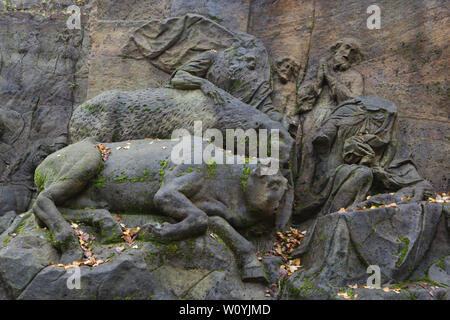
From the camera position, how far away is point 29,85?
11.6 meters

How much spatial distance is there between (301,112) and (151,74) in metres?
3.04

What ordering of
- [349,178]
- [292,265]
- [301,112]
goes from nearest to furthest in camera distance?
[292,265], [349,178], [301,112]

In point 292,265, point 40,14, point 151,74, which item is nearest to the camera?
point 292,265

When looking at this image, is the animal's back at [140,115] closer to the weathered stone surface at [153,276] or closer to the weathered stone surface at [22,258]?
the weathered stone surface at [22,258]

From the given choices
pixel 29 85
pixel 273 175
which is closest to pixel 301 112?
pixel 273 175

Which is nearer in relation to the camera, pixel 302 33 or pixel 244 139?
pixel 244 139

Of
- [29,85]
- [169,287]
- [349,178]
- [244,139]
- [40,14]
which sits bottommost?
[169,287]

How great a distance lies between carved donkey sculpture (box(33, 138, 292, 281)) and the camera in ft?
20.6

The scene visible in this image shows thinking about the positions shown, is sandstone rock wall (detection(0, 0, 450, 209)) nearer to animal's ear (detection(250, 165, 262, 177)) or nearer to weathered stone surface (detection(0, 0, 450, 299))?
weathered stone surface (detection(0, 0, 450, 299))

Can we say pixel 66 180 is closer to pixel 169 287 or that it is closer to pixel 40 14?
pixel 169 287

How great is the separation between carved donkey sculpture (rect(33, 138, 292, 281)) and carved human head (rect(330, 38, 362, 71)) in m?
3.41

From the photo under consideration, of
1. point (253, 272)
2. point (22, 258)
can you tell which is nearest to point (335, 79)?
point (253, 272)

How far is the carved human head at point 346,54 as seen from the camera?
9352 millimetres

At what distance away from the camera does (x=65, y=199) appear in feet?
22.2
